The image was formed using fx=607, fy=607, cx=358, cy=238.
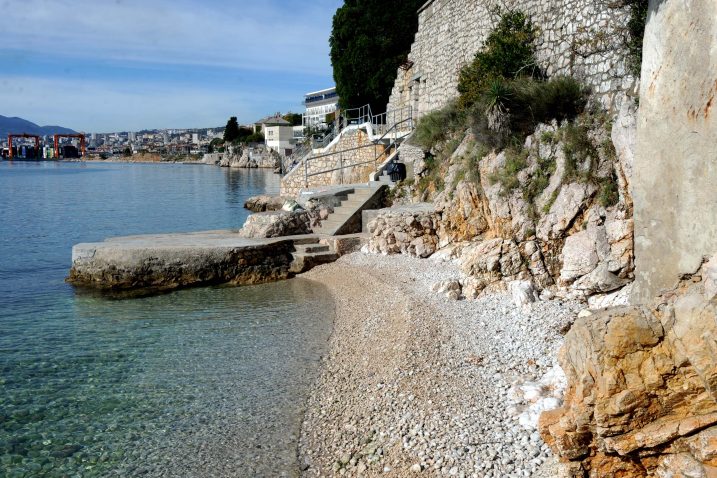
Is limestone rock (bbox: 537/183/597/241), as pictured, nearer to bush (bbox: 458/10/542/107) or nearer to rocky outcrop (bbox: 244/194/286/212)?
bush (bbox: 458/10/542/107)

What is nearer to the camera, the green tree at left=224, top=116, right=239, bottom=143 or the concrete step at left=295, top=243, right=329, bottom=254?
the concrete step at left=295, top=243, right=329, bottom=254

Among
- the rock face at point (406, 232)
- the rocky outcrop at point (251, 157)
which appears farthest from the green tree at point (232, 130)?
the rock face at point (406, 232)

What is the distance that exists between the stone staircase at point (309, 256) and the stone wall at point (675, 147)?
9372 millimetres

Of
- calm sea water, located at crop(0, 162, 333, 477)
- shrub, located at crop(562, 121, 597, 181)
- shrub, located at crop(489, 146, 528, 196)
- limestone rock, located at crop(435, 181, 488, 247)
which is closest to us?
calm sea water, located at crop(0, 162, 333, 477)

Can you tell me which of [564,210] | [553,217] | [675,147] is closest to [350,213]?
[553,217]

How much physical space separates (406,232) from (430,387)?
24.9ft

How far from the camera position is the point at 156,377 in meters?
8.38

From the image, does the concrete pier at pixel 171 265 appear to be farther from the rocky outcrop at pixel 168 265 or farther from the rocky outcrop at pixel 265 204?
the rocky outcrop at pixel 265 204

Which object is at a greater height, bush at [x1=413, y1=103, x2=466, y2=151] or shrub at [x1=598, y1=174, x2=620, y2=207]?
bush at [x1=413, y1=103, x2=466, y2=151]

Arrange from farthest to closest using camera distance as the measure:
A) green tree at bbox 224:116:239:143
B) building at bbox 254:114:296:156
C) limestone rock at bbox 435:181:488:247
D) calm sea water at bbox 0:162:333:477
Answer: green tree at bbox 224:116:239:143 → building at bbox 254:114:296:156 → limestone rock at bbox 435:181:488:247 → calm sea water at bbox 0:162:333:477

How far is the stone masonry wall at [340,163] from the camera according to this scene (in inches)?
942

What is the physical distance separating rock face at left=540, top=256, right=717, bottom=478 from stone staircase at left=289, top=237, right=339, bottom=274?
33.1ft

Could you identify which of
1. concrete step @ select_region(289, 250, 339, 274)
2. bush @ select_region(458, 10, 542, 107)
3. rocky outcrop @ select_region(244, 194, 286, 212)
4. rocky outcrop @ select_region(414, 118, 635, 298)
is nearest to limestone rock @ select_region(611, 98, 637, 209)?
rocky outcrop @ select_region(414, 118, 635, 298)

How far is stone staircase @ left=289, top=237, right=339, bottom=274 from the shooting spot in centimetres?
1477
